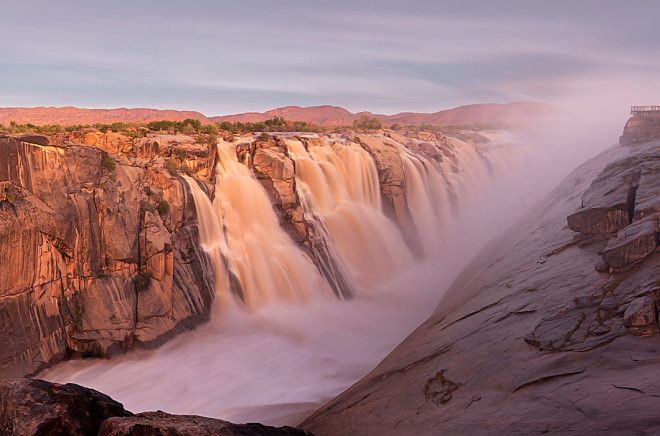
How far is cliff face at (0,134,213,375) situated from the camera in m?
14.5

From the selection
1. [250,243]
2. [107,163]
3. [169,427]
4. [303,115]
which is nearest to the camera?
[169,427]

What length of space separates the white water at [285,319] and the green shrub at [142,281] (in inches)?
78.2

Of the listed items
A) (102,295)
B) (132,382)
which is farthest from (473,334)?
(102,295)

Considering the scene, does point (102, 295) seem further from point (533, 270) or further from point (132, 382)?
point (533, 270)

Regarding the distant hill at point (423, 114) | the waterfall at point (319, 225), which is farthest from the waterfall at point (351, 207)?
the distant hill at point (423, 114)

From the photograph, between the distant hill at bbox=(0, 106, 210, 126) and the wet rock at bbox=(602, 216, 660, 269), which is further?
the distant hill at bbox=(0, 106, 210, 126)

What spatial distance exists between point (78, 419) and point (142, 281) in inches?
402

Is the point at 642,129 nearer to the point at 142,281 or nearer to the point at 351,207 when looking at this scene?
the point at 351,207

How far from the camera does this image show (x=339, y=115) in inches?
6265

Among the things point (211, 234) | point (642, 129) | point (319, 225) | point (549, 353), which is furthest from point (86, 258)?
point (642, 129)

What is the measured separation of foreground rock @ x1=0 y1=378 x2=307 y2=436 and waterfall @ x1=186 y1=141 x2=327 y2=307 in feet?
39.9

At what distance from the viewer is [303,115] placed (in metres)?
152

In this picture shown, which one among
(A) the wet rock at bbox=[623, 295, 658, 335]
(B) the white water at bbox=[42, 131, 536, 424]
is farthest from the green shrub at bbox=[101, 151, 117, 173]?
(A) the wet rock at bbox=[623, 295, 658, 335]

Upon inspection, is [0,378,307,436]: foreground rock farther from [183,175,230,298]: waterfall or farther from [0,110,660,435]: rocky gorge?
[183,175,230,298]: waterfall
